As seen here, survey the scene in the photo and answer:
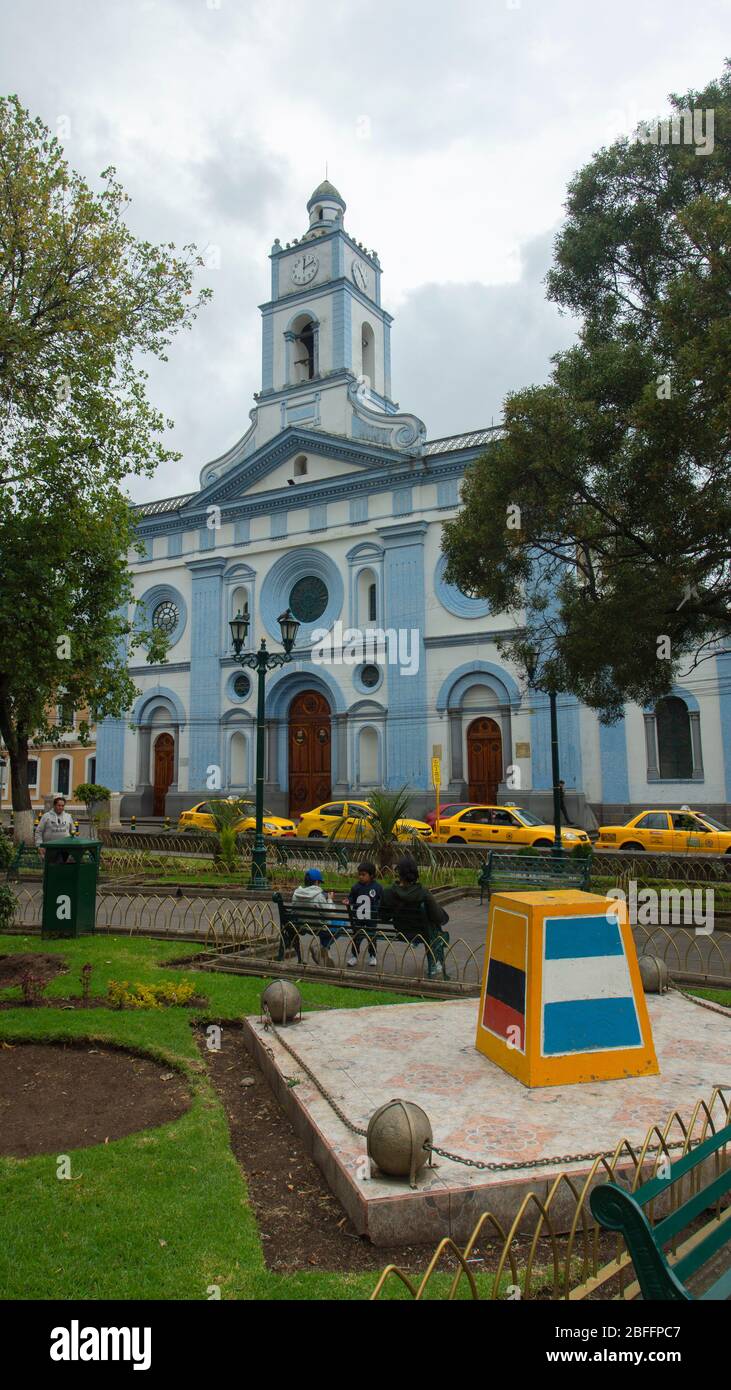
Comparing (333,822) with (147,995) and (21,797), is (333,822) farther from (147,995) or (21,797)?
(147,995)

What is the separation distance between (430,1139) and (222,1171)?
44.9 inches

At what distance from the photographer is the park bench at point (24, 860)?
1686 cm

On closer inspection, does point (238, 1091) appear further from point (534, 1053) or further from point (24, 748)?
point (24, 748)

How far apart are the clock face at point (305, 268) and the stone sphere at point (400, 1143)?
3520cm

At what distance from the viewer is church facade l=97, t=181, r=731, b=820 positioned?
86.7 ft

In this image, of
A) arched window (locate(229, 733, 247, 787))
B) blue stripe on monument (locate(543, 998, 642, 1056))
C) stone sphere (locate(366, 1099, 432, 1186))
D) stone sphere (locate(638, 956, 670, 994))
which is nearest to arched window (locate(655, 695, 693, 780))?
arched window (locate(229, 733, 247, 787))

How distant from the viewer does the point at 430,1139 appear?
13.2 ft

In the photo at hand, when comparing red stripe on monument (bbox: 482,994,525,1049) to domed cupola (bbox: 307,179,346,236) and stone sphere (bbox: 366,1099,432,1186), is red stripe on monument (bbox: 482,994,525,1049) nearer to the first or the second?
stone sphere (bbox: 366,1099,432,1186)

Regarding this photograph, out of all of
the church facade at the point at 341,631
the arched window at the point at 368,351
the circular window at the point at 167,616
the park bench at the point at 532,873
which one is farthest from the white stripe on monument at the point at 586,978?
the arched window at the point at 368,351

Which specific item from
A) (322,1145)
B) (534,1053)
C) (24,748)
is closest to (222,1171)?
(322,1145)

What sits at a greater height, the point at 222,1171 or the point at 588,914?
the point at 588,914

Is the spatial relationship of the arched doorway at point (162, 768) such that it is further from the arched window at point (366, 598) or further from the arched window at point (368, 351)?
the arched window at point (368, 351)

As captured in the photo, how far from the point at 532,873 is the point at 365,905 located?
14.7 feet

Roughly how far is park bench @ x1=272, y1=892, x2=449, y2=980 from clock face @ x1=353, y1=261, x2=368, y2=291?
30842 mm
